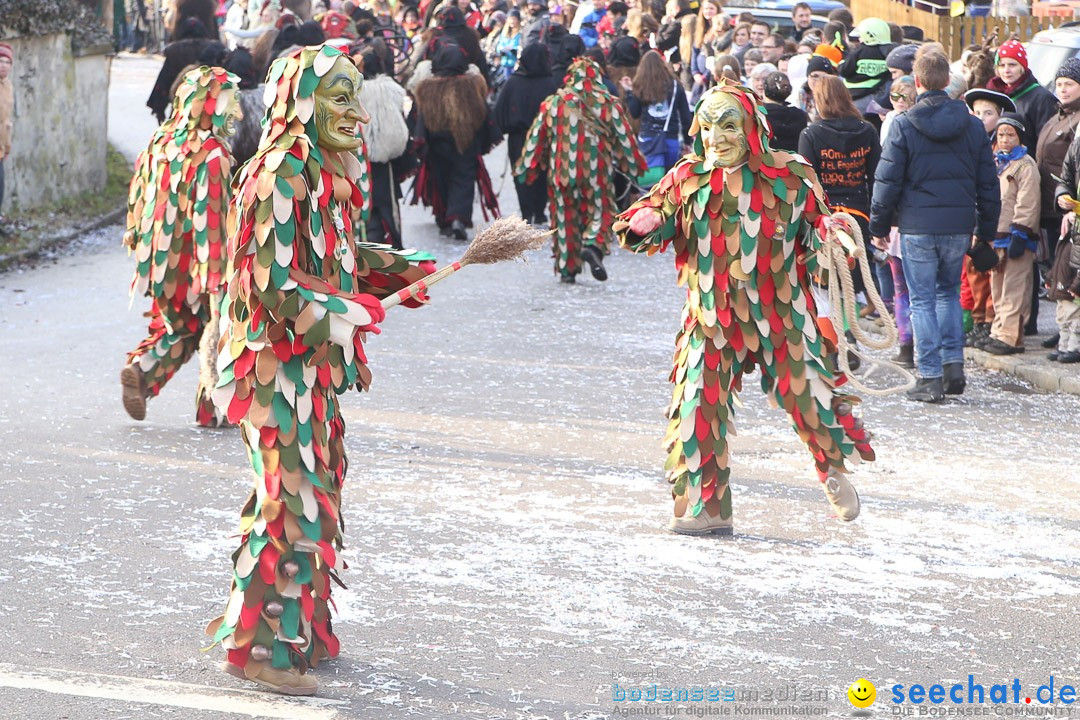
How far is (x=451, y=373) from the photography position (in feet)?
30.3

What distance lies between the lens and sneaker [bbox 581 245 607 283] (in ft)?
39.3

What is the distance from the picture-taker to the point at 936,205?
8445mm

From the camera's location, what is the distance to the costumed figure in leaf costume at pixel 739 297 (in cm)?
598

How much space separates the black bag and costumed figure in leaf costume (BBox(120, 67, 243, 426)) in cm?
430

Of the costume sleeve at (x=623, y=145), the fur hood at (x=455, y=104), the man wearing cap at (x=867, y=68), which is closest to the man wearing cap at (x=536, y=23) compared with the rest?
the fur hood at (x=455, y=104)

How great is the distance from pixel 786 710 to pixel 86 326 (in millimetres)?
7137

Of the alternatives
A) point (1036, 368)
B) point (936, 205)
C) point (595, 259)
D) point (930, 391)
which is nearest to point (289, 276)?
point (936, 205)

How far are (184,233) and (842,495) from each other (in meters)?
3.53

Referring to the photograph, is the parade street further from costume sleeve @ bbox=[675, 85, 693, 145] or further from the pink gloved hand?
costume sleeve @ bbox=[675, 85, 693, 145]

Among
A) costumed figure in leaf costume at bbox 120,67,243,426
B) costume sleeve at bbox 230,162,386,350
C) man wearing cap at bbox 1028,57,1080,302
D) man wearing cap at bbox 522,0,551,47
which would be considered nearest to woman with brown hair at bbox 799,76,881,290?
man wearing cap at bbox 1028,57,1080,302

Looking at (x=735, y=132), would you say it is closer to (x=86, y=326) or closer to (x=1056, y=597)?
(x=1056, y=597)

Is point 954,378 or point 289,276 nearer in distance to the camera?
point 289,276

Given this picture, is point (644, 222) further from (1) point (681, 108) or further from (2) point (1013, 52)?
(1) point (681, 108)

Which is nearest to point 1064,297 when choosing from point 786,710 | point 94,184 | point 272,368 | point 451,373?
point 451,373
